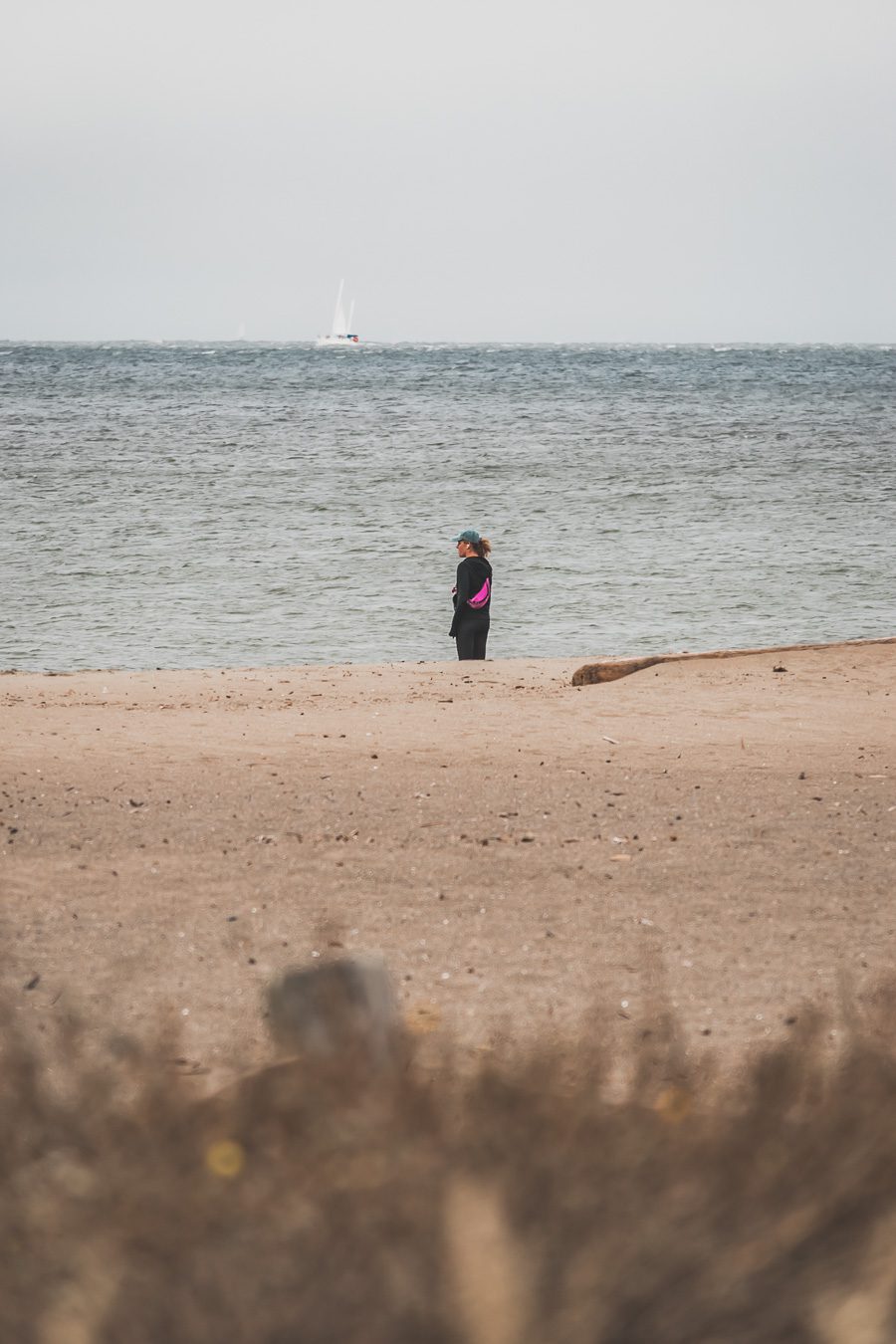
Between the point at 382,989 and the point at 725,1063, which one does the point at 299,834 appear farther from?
the point at 382,989

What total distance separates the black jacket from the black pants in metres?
0.04

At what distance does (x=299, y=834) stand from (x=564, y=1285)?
4.47m

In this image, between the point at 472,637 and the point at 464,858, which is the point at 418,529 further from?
the point at 464,858

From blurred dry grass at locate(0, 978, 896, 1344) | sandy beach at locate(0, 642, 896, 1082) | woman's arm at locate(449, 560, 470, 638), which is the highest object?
blurred dry grass at locate(0, 978, 896, 1344)

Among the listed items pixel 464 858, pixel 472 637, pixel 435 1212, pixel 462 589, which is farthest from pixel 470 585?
pixel 435 1212

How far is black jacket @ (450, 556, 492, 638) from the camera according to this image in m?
11.4

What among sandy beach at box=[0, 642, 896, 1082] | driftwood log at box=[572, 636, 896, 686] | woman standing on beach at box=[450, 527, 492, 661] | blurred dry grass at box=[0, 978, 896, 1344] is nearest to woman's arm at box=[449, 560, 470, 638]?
woman standing on beach at box=[450, 527, 492, 661]

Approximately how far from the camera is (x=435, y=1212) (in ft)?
4.94

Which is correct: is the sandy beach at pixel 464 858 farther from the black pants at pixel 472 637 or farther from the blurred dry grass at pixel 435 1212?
the black pants at pixel 472 637

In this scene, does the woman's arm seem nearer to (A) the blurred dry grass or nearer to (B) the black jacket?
(B) the black jacket

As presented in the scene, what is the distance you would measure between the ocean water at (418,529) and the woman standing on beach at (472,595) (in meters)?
3.10

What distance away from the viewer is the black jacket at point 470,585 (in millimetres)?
11414

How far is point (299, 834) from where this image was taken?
5.91 m

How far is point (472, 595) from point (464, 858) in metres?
6.25
